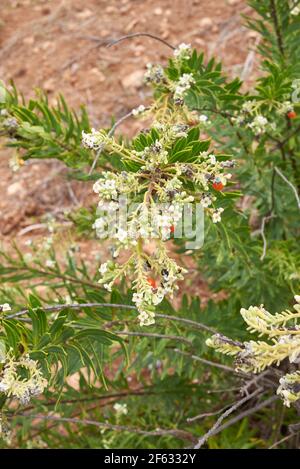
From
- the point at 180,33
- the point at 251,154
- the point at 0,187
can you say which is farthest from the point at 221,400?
the point at 180,33

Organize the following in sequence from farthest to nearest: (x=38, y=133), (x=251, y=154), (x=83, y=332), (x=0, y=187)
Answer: (x=0, y=187) → (x=251, y=154) → (x=38, y=133) → (x=83, y=332)

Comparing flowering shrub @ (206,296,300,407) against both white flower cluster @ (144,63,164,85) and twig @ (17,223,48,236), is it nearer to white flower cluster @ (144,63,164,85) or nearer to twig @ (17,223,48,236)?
white flower cluster @ (144,63,164,85)

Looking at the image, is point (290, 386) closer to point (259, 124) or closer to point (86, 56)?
point (259, 124)

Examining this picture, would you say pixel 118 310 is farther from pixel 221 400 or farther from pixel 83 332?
pixel 221 400

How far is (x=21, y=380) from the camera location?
1094 millimetres

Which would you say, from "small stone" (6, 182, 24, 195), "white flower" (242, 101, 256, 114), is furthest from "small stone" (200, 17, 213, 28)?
"white flower" (242, 101, 256, 114)

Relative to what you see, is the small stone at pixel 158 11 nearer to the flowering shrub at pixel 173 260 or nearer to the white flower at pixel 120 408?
the flowering shrub at pixel 173 260

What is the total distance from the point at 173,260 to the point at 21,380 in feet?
1.15

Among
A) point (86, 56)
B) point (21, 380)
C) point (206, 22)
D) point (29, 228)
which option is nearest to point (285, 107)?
point (21, 380)

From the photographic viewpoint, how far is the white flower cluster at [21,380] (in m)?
1.00

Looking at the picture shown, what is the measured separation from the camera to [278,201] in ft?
5.51

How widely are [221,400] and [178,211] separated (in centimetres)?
118

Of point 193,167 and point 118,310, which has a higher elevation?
point 193,167

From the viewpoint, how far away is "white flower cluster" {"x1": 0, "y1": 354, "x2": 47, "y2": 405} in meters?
1.00
